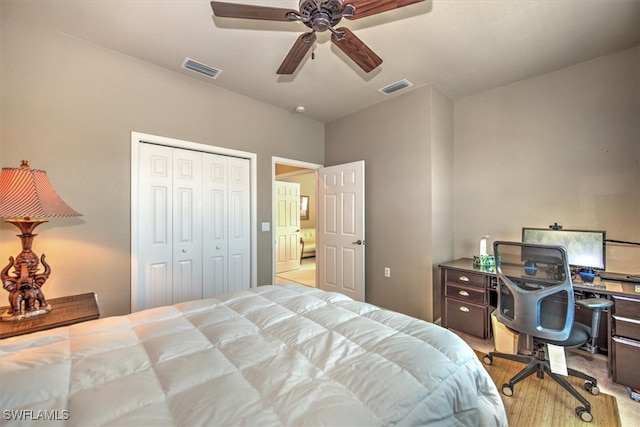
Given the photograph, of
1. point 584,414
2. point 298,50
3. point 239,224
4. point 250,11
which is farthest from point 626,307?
point 239,224

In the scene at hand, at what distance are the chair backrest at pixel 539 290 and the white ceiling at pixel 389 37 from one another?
169cm

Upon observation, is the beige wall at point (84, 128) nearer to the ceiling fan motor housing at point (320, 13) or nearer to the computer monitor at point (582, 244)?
the ceiling fan motor housing at point (320, 13)

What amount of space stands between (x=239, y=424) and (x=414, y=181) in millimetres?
2922

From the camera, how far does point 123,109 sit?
97.3 inches

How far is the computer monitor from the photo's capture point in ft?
7.40

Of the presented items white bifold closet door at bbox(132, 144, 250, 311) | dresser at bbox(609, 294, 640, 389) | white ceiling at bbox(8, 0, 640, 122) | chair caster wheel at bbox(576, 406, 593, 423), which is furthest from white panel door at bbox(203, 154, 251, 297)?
dresser at bbox(609, 294, 640, 389)

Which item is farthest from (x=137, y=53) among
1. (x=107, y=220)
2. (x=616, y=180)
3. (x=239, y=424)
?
(x=616, y=180)

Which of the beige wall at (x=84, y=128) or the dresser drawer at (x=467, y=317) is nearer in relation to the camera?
the beige wall at (x=84, y=128)

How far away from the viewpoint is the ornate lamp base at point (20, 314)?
1625 mm

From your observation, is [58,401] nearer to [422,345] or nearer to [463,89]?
[422,345]

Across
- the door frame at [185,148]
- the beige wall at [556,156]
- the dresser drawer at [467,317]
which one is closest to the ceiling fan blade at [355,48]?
the door frame at [185,148]

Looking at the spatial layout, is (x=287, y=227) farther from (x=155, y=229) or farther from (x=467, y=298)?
(x=467, y=298)

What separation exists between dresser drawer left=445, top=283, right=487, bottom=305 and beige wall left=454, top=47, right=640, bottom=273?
743 millimetres

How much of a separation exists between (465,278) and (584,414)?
121 centimetres
